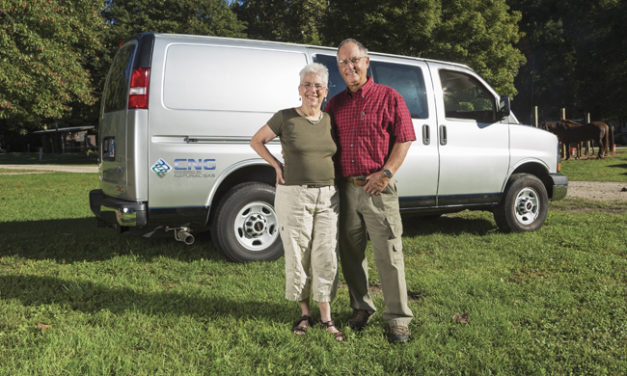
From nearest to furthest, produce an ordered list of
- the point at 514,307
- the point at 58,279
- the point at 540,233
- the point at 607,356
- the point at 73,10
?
the point at 607,356 → the point at 514,307 → the point at 58,279 → the point at 540,233 → the point at 73,10

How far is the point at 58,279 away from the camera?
4285mm

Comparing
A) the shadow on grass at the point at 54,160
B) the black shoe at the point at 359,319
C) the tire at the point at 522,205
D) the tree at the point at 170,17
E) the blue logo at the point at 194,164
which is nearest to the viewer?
the black shoe at the point at 359,319

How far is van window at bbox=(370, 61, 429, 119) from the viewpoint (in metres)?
5.38

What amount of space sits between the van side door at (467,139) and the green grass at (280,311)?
2.02 ft

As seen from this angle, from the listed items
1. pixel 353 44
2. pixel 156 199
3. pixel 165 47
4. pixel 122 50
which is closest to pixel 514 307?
pixel 353 44

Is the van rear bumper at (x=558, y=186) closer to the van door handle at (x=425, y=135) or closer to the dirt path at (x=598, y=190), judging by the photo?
the van door handle at (x=425, y=135)

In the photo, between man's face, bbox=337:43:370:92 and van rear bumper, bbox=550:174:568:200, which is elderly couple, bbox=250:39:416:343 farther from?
van rear bumper, bbox=550:174:568:200

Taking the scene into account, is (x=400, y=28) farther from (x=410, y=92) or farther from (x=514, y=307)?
(x=514, y=307)

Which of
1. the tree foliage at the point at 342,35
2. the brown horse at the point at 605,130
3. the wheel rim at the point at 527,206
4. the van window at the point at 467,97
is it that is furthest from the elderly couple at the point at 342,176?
the brown horse at the point at 605,130

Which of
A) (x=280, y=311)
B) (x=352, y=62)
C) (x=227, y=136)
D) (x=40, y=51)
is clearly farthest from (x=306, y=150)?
(x=40, y=51)

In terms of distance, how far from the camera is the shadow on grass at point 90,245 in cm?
516

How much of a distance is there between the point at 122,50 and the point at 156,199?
170 cm

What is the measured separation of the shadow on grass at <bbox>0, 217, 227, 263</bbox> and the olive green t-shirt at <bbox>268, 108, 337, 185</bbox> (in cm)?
219

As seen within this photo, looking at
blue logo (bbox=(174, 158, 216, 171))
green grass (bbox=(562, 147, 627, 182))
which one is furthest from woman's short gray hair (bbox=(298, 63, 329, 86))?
green grass (bbox=(562, 147, 627, 182))
